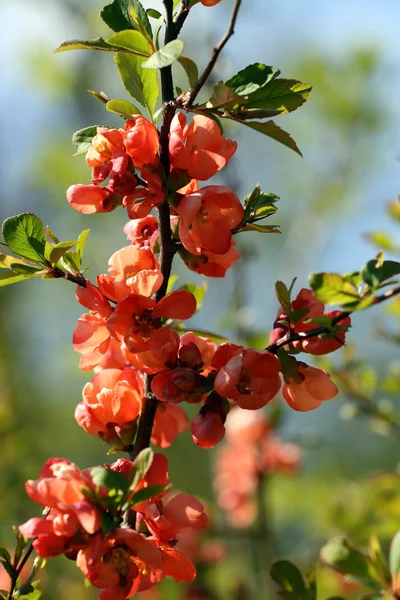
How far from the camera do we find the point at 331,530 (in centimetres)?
161

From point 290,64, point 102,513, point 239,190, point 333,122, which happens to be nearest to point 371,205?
point 333,122

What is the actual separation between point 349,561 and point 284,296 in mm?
301

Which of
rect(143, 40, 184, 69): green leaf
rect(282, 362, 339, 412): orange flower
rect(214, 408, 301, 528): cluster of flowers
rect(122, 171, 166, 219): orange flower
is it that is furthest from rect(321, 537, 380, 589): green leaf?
rect(214, 408, 301, 528): cluster of flowers

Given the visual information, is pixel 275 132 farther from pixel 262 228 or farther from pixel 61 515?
pixel 61 515

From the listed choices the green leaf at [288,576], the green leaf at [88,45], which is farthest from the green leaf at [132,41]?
the green leaf at [288,576]

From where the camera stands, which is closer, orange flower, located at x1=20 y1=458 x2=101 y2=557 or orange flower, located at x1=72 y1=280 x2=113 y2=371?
orange flower, located at x1=20 y1=458 x2=101 y2=557

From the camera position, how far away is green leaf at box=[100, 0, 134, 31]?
24.0 inches

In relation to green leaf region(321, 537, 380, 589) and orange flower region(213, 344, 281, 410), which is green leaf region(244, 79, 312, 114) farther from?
green leaf region(321, 537, 380, 589)

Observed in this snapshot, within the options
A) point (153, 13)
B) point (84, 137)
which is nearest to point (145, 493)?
point (84, 137)

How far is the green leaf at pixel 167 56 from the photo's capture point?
1.69 ft

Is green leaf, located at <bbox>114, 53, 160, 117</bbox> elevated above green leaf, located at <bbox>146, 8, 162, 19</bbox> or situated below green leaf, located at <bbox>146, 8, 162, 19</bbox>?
below

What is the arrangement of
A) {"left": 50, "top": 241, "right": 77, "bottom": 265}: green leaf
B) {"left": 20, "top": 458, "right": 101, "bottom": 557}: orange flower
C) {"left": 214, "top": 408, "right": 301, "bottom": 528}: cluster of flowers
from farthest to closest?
{"left": 214, "top": 408, "right": 301, "bottom": 528}: cluster of flowers → {"left": 50, "top": 241, "right": 77, "bottom": 265}: green leaf → {"left": 20, "top": 458, "right": 101, "bottom": 557}: orange flower

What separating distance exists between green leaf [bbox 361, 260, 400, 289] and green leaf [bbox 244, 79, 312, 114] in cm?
15

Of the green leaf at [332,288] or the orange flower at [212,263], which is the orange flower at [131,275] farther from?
the green leaf at [332,288]
